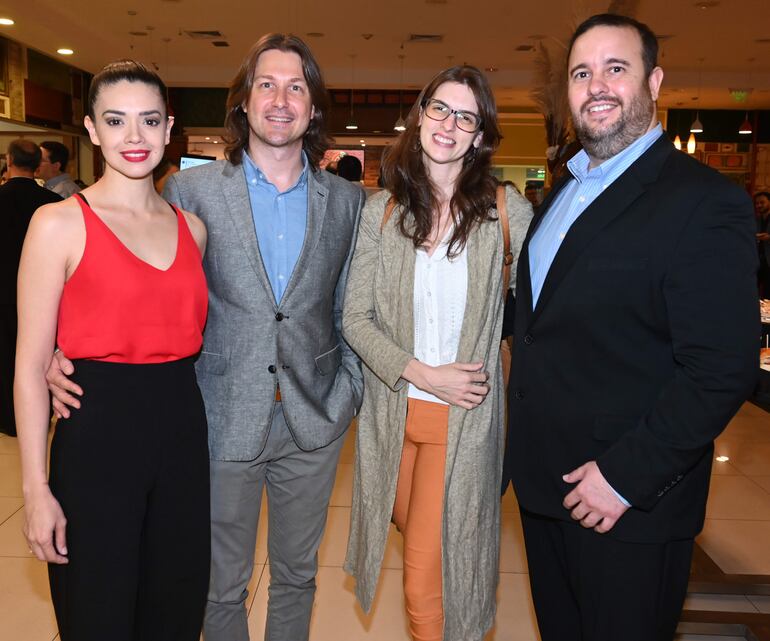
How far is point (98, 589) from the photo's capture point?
5.52 ft

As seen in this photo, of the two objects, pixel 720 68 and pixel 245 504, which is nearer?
pixel 245 504

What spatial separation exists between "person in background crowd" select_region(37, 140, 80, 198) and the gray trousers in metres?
4.57

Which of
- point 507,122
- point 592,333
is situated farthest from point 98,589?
point 507,122

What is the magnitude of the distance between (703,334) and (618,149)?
1.73 feet

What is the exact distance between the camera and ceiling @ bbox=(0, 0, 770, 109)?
9594mm

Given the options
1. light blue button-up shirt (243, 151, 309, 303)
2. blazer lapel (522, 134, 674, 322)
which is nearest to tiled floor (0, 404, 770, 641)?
light blue button-up shirt (243, 151, 309, 303)

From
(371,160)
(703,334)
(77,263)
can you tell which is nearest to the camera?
(703,334)

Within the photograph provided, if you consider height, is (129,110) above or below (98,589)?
above

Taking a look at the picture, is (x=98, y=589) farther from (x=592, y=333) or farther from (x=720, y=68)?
(x=720, y=68)

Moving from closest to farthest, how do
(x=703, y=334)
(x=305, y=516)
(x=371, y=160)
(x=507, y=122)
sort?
(x=703, y=334)
(x=305, y=516)
(x=371, y=160)
(x=507, y=122)

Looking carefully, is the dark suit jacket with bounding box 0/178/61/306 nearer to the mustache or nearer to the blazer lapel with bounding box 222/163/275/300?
the blazer lapel with bounding box 222/163/275/300

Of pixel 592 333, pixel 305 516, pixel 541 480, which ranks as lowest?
pixel 305 516

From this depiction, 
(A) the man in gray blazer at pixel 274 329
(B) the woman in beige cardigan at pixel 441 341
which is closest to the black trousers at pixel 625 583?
(B) the woman in beige cardigan at pixel 441 341

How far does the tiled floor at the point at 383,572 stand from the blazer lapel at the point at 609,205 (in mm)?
1785
